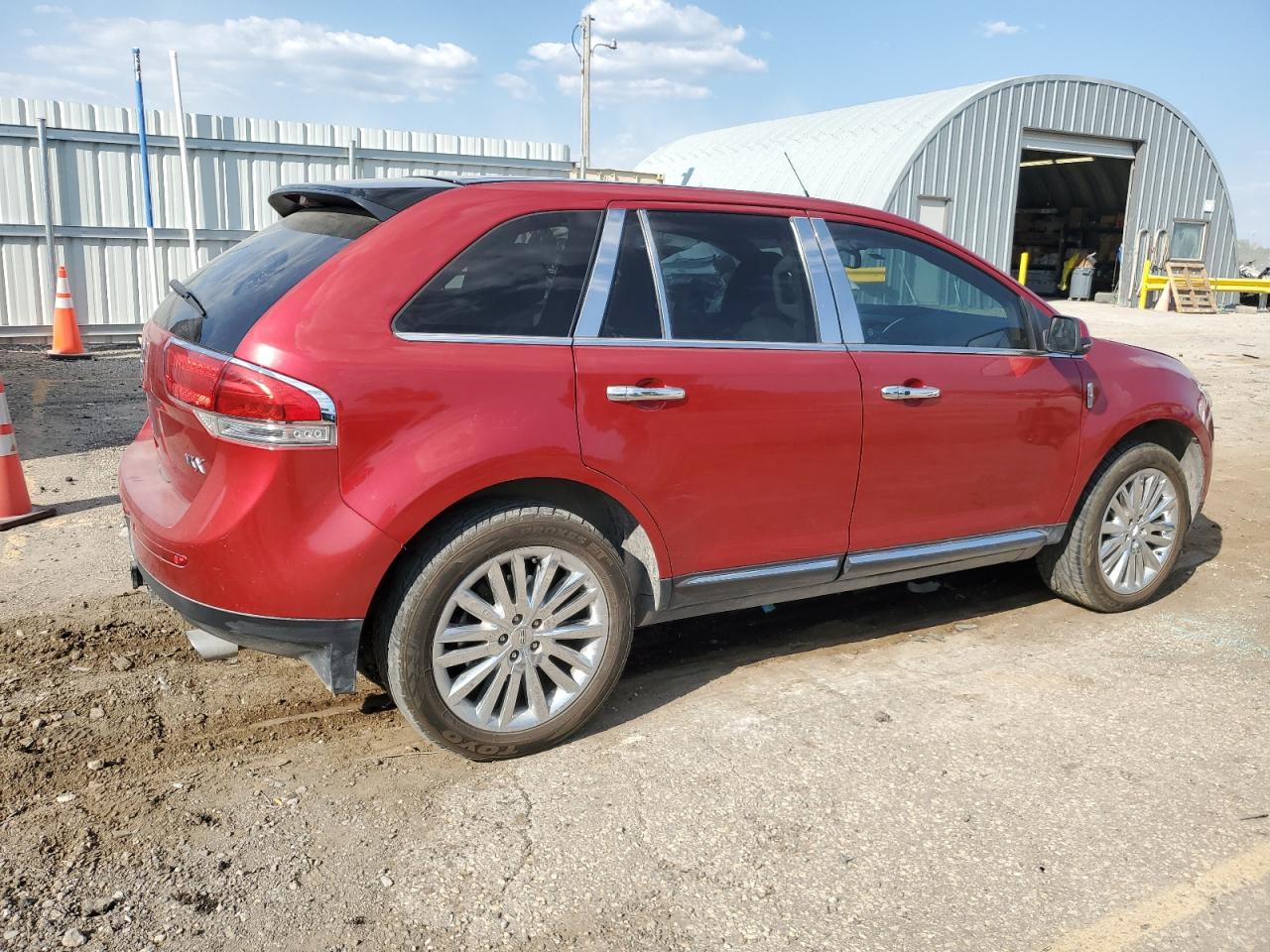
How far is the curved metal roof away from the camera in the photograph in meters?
22.5

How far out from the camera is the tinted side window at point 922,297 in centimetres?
409

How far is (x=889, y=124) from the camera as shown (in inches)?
930

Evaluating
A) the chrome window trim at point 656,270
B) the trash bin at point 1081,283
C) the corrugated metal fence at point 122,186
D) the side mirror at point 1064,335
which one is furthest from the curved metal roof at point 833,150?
the chrome window trim at point 656,270

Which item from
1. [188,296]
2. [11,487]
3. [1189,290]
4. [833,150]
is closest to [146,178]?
[11,487]

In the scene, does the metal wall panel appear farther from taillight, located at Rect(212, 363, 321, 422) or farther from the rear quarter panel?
taillight, located at Rect(212, 363, 321, 422)

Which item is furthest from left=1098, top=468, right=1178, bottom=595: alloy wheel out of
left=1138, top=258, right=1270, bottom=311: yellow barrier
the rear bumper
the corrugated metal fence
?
left=1138, top=258, right=1270, bottom=311: yellow barrier

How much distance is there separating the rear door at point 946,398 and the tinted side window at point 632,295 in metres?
0.85

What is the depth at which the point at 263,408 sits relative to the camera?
2.89 m

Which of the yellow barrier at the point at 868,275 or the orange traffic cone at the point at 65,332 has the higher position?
the yellow barrier at the point at 868,275

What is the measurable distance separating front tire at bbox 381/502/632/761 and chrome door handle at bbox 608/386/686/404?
42 centimetres

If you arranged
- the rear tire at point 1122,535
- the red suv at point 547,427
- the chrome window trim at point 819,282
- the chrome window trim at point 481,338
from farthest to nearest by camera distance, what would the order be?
the rear tire at point 1122,535 < the chrome window trim at point 819,282 < the chrome window trim at point 481,338 < the red suv at point 547,427

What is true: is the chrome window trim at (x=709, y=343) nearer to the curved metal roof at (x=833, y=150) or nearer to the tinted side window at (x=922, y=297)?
the tinted side window at (x=922, y=297)

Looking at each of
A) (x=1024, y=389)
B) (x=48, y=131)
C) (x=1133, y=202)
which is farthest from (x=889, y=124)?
(x=1024, y=389)

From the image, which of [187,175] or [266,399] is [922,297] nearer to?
[266,399]
